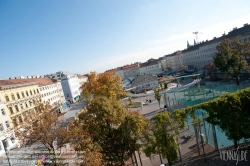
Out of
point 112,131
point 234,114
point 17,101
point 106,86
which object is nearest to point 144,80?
point 106,86

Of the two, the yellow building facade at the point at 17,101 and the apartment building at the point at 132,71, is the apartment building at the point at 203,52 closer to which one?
the apartment building at the point at 132,71

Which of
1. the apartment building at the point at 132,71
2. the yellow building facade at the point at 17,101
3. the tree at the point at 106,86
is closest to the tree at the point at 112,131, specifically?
the tree at the point at 106,86

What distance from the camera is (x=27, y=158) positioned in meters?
18.1

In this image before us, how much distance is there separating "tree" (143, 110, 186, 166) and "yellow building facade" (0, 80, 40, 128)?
78.4 ft

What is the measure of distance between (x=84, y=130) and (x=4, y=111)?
79.6ft

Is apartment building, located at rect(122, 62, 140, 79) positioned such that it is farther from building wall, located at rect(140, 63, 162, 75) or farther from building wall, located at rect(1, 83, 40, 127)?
building wall, located at rect(1, 83, 40, 127)

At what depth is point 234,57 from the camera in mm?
39938

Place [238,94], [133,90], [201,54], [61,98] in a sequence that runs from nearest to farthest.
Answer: [238,94]
[133,90]
[61,98]
[201,54]

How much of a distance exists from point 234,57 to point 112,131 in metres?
37.6

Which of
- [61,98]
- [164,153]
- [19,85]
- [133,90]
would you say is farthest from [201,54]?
[164,153]

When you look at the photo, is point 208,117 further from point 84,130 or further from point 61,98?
point 61,98

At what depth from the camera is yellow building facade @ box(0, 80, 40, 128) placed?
32.8 metres

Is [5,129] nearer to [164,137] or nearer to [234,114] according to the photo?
[164,137]

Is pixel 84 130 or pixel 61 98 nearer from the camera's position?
pixel 84 130
